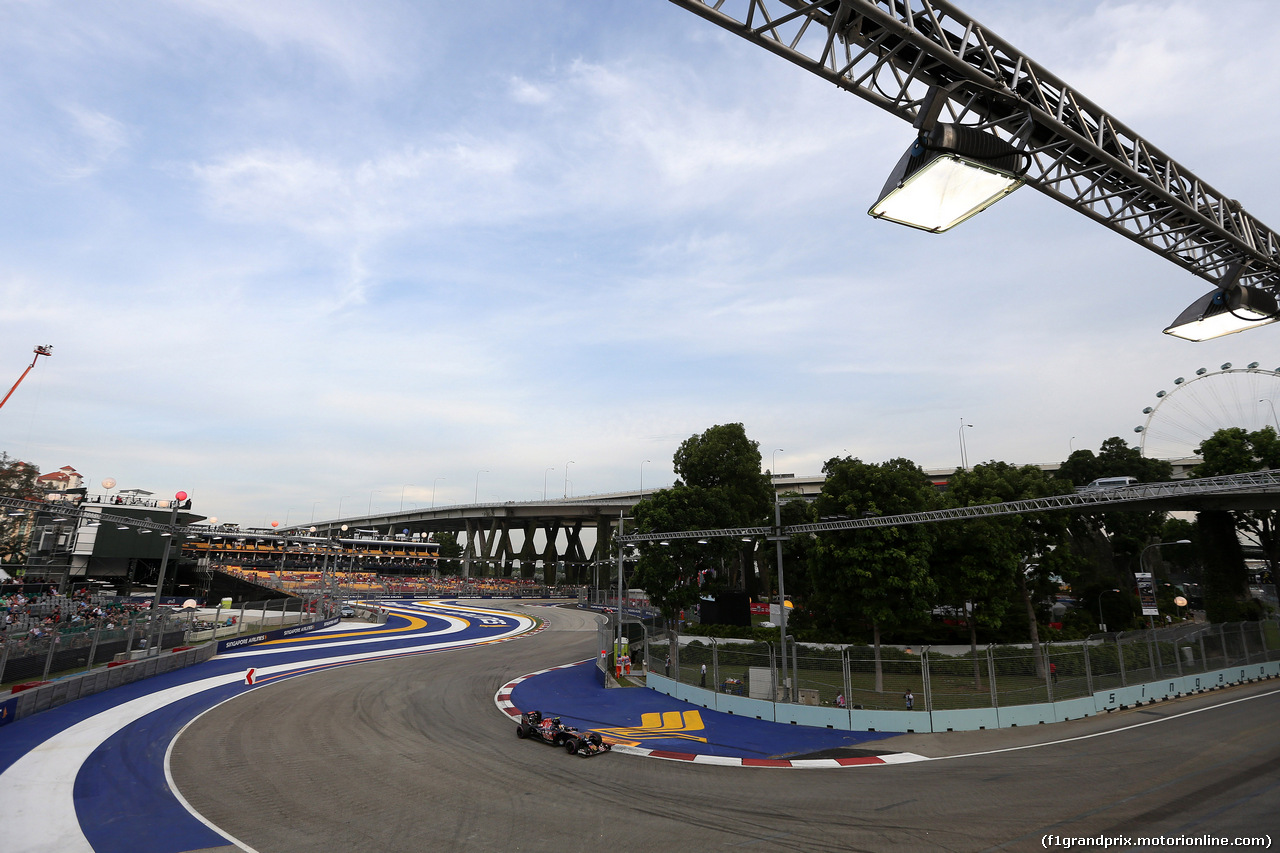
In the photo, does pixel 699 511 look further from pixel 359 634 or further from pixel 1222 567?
pixel 1222 567

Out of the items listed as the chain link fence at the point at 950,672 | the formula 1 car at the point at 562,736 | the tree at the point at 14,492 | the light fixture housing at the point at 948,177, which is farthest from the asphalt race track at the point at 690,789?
the tree at the point at 14,492

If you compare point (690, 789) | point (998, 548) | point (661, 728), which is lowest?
point (661, 728)

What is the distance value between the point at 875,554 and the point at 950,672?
5941mm

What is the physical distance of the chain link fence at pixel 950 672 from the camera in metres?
21.4

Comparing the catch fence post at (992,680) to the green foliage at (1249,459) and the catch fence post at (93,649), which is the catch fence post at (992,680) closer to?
the green foliage at (1249,459)

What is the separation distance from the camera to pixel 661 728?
2136 centimetres

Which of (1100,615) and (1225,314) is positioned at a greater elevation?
(1225,314)

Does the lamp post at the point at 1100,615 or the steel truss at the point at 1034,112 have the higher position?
the steel truss at the point at 1034,112

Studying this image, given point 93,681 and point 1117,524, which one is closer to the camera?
point 93,681

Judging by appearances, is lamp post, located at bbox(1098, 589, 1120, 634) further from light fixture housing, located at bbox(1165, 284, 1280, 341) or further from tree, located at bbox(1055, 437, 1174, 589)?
light fixture housing, located at bbox(1165, 284, 1280, 341)

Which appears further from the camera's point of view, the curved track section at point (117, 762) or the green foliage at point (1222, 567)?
the green foliage at point (1222, 567)

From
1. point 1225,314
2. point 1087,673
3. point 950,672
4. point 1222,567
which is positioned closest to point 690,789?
point 950,672

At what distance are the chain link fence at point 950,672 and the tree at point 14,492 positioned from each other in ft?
276

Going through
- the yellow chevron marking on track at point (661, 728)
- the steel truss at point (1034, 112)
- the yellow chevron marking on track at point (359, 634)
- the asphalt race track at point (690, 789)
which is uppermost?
the steel truss at point (1034, 112)
